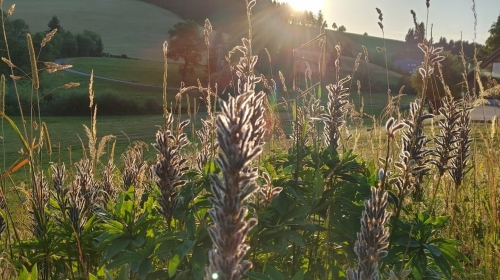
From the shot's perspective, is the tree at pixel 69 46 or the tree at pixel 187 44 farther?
the tree at pixel 69 46

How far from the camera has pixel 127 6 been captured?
106m

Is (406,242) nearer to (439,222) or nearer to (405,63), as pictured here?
(439,222)

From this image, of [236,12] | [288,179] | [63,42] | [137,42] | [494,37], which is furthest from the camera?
[236,12]

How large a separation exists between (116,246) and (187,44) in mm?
70417

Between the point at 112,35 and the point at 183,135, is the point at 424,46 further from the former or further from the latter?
the point at 112,35

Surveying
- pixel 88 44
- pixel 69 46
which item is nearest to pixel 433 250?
pixel 69 46

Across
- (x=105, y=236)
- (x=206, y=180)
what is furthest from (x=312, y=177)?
(x=105, y=236)

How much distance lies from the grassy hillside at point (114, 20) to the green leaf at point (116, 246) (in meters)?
84.4

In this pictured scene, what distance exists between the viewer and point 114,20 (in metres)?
97.1

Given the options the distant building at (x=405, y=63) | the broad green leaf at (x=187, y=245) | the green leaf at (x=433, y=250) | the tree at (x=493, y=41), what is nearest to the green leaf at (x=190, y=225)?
the broad green leaf at (x=187, y=245)

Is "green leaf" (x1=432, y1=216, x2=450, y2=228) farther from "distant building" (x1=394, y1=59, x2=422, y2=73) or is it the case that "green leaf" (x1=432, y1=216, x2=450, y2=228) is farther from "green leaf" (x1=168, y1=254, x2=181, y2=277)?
"distant building" (x1=394, y1=59, x2=422, y2=73)

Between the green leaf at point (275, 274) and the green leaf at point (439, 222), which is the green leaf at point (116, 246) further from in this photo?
the green leaf at point (439, 222)

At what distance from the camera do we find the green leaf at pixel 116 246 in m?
2.27

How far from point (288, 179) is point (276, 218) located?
29cm
